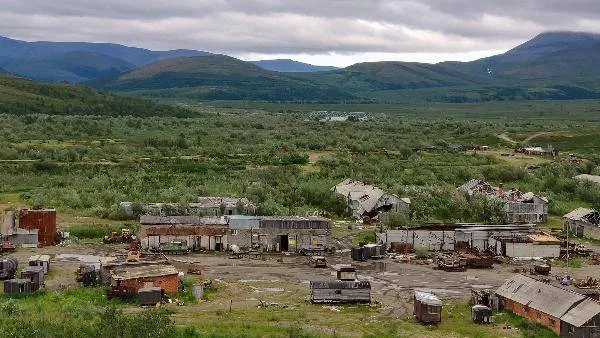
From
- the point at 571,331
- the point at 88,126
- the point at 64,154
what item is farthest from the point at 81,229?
the point at 88,126

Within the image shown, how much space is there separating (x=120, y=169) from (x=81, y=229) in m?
26.9

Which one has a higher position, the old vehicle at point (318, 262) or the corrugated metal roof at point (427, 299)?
the corrugated metal roof at point (427, 299)

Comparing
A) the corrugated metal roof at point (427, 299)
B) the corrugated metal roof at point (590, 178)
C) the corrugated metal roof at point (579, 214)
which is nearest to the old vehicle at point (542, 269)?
the corrugated metal roof at point (427, 299)

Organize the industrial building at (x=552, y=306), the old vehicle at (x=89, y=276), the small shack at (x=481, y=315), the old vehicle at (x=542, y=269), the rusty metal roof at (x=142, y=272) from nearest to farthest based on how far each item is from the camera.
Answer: the industrial building at (x=552, y=306), the small shack at (x=481, y=315), the rusty metal roof at (x=142, y=272), the old vehicle at (x=89, y=276), the old vehicle at (x=542, y=269)

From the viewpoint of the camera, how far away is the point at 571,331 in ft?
95.6

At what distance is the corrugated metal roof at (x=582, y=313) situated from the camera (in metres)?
28.9

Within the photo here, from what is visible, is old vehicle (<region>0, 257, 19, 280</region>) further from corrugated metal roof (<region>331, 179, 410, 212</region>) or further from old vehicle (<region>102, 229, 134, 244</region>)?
corrugated metal roof (<region>331, 179, 410, 212</region>)

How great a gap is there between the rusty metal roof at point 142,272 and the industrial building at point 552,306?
1415 centimetres

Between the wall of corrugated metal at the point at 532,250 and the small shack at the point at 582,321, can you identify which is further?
the wall of corrugated metal at the point at 532,250

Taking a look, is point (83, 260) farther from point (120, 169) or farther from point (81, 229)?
point (120, 169)

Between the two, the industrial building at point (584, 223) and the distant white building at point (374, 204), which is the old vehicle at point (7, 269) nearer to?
the distant white building at point (374, 204)

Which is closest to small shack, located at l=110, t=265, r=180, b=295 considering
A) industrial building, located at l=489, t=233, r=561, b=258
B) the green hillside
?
industrial building, located at l=489, t=233, r=561, b=258

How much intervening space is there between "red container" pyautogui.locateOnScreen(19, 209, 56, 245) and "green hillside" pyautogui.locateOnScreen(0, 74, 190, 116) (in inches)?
3660

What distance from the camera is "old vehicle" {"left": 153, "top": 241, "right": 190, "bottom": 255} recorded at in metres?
42.8
